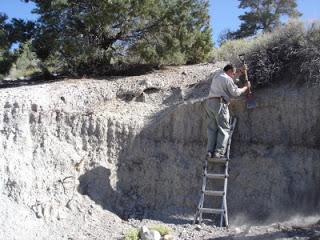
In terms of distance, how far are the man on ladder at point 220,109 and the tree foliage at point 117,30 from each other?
400 cm

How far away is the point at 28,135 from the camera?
12.0m

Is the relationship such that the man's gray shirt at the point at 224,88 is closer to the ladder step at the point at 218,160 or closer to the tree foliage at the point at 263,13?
the ladder step at the point at 218,160

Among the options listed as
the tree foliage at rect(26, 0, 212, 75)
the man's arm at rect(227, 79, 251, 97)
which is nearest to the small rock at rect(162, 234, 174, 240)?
the man's arm at rect(227, 79, 251, 97)

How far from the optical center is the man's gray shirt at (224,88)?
1120cm

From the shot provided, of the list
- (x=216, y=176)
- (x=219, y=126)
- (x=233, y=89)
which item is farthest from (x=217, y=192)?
(x=233, y=89)

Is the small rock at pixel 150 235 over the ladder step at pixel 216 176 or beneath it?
beneath

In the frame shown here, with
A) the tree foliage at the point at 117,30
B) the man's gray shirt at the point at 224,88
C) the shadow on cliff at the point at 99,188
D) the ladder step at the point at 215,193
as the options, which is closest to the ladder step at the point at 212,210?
the ladder step at the point at 215,193

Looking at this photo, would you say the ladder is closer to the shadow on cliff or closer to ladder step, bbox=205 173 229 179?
ladder step, bbox=205 173 229 179

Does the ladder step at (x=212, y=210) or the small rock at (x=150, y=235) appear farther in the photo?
the ladder step at (x=212, y=210)

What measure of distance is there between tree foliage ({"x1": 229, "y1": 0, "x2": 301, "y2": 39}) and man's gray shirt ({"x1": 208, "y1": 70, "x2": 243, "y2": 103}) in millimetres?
18131

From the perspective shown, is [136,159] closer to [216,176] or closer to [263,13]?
[216,176]

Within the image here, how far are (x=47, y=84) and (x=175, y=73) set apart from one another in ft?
11.3

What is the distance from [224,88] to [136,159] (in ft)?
8.85

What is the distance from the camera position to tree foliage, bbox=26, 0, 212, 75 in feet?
47.4
